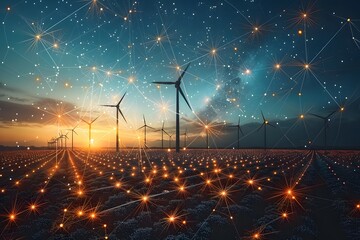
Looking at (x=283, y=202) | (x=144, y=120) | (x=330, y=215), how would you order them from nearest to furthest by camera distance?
(x=330, y=215)
(x=283, y=202)
(x=144, y=120)

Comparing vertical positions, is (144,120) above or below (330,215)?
above

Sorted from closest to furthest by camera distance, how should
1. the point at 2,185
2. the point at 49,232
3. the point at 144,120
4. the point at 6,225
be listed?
the point at 49,232, the point at 6,225, the point at 2,185, the point at 144,120

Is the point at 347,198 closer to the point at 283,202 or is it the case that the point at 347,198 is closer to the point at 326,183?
the point at 283,202

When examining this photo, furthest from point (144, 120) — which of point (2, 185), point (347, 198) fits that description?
point (347, 198)

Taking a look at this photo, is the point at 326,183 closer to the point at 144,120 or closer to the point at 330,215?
the point at 330,215

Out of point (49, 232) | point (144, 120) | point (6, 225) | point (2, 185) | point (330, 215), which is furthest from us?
point (144, 120)

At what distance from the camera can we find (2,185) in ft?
55.3

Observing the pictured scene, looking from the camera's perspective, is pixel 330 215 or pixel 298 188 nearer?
pixel 330 215

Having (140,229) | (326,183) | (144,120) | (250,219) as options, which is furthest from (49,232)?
(144,120)

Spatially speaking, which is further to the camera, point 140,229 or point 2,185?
point 2,185

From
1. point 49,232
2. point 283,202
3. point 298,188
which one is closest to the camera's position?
point 49,232

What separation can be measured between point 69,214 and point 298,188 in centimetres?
1124

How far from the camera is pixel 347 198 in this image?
12492 mm

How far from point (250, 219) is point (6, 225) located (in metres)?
7.91
